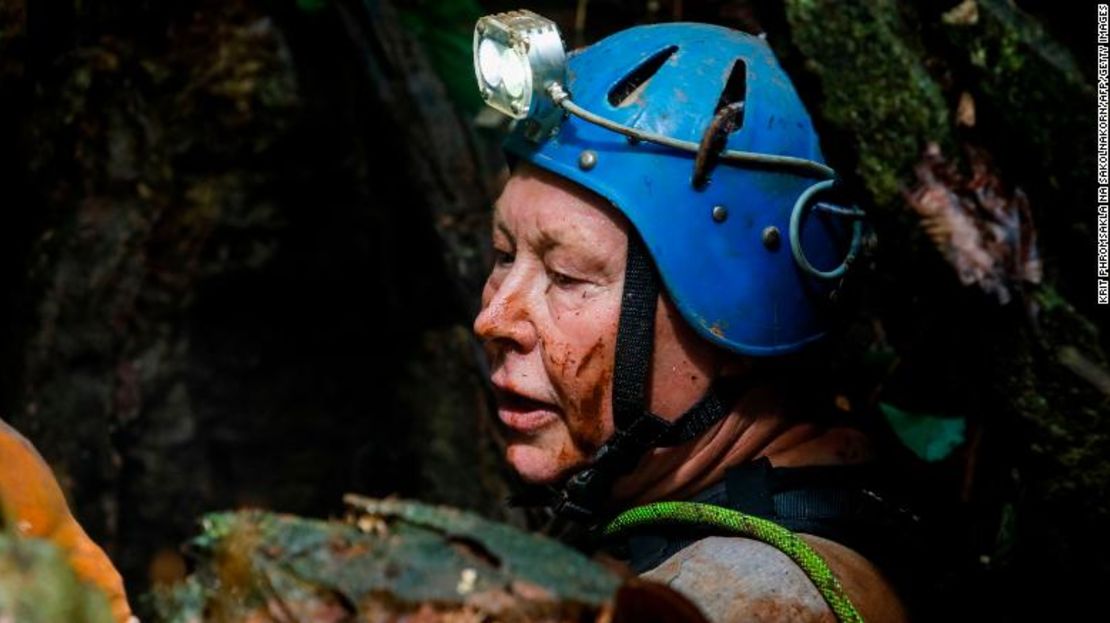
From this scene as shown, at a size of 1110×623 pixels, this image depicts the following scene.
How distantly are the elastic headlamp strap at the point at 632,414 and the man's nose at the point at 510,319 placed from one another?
0.27m

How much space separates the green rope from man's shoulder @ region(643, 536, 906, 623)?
3cm

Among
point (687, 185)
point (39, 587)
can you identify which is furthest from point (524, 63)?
point (39, 587)

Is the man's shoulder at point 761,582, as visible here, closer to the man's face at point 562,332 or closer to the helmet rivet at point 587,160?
the man's face at point 562,332

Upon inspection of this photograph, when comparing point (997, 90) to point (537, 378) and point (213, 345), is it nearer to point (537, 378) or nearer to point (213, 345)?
point (537, 378)

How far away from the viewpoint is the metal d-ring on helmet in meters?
3.20

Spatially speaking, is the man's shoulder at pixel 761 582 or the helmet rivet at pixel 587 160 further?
the helmet rivet at pixel 587 160

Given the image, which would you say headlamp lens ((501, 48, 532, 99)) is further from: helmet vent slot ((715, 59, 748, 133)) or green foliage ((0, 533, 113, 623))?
green foliage ((0, 533, 113, 623))

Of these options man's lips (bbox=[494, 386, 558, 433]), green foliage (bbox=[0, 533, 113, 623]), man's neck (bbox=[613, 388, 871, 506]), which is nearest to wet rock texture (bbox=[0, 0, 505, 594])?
man's lips (bbox=[494, 386, 558, 433])


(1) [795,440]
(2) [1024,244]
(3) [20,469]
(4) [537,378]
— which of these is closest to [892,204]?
(2) [1024,244]

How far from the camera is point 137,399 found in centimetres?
506

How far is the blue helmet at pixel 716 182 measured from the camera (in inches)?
125

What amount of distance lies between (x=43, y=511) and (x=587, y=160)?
171 cm

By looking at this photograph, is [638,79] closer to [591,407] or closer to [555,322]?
[555,322]

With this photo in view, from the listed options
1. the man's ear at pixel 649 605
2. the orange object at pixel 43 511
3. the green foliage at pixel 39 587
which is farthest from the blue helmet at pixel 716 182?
the green foliage at pixel 39 587
